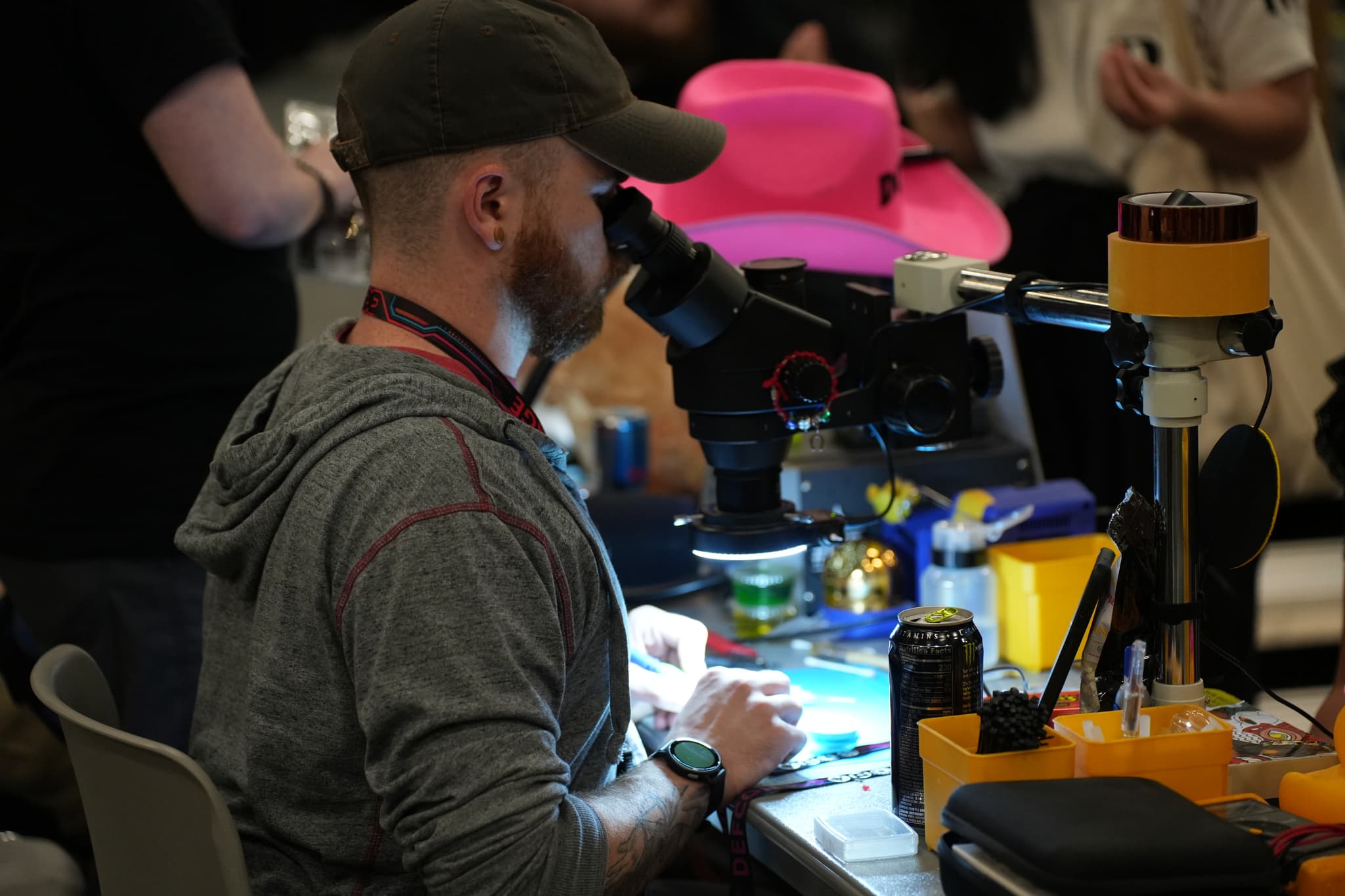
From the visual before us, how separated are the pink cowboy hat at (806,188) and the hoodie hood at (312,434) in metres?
0.71

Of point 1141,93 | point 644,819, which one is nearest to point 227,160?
point 644,819

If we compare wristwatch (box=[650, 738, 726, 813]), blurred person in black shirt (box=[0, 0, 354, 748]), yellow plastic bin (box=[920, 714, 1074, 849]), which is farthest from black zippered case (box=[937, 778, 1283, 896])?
blurred person in black shirt (box=[0, 0, 354, 748])

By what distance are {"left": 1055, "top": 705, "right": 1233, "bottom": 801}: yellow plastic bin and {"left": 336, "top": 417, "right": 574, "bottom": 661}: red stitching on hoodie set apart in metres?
0.45

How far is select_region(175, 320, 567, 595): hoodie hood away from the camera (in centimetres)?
123

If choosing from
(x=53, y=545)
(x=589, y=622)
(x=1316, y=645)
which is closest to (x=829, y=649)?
(x=589, y=622)

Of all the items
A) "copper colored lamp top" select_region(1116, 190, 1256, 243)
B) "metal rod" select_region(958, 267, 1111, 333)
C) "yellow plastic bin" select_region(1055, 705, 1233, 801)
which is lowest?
"yellow plastic bin" select_region(1055, 705, 1233, 801)

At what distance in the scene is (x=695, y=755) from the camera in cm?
134

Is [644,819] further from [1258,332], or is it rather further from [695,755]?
[1258,332]

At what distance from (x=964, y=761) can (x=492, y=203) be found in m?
0.66

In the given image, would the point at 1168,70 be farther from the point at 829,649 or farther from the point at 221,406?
the point at 221,406

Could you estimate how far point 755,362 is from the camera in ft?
4.88

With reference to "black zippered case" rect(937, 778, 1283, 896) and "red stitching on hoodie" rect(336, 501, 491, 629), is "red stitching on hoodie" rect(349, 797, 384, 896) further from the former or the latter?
"black zippered case" rect(937, 778, 1283, 896)

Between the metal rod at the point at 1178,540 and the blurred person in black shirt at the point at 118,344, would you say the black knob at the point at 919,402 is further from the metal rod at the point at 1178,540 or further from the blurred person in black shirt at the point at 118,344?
the blurred person in black shirt at the point at 118,344

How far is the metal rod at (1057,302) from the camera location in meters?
1.27
